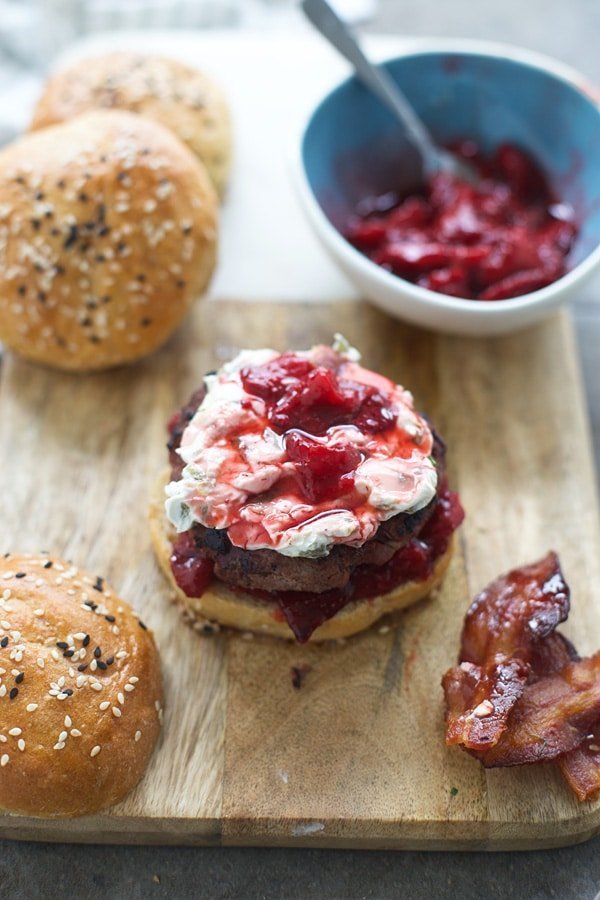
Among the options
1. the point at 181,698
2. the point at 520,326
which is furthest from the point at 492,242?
the point at 181,698

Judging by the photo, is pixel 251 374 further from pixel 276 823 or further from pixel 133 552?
pixel 276 823

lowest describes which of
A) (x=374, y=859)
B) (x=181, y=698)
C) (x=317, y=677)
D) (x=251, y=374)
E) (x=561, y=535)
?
(x=561, y=535)

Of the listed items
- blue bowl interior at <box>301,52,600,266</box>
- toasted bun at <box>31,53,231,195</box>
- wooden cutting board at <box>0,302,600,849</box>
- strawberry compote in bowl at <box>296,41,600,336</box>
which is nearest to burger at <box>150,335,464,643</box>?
wooden cutting board at <box>0,302,600,849</box>

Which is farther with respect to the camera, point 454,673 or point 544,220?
point 544,220

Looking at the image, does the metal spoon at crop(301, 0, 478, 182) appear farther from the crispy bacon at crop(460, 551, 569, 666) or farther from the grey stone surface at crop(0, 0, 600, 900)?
the grey stone surface at crop(0, 0, 600, 900)

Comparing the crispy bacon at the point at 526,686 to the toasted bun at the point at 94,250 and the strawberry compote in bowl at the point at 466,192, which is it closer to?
the strawberry compote in bowl at the point at 466,192

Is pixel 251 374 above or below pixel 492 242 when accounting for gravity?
above
